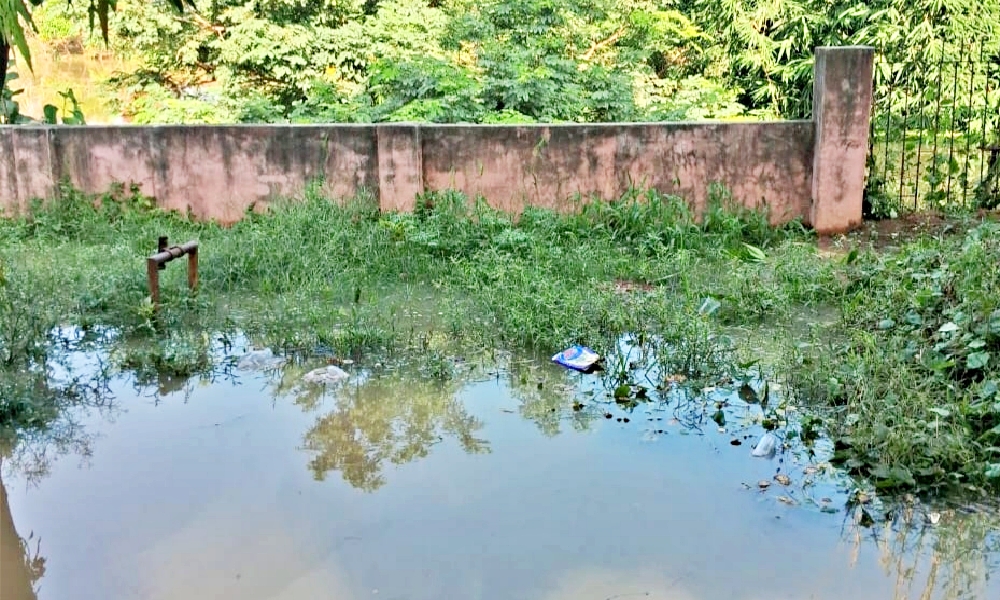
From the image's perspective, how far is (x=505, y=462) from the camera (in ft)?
13.6

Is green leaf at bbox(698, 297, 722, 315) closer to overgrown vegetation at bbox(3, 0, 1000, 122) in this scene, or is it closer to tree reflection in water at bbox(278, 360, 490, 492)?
tree reflection in water at bbox(278, 360, 490, 492)

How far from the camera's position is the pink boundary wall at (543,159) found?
→ 823cm

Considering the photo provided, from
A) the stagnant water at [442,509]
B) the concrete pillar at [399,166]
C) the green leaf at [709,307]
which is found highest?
the concrete pillar at [399,166]

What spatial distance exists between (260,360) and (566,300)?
1.88m

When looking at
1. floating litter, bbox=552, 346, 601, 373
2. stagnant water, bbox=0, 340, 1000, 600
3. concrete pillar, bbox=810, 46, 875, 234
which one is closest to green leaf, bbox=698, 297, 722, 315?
floating litter, bbox=552, 346, 601, 373

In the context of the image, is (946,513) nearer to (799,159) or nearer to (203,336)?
(203,336)

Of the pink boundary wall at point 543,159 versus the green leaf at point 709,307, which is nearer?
the green leaf at point 709,307

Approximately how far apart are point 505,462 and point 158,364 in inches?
84.9

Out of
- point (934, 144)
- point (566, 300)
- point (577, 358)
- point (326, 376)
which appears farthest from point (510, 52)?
point (326, 376)

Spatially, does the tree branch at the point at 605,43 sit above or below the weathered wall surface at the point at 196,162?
above

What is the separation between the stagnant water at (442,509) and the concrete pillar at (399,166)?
142 inches

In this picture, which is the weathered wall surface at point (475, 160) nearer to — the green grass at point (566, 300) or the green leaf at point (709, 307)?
the green grass at point (566, 300)

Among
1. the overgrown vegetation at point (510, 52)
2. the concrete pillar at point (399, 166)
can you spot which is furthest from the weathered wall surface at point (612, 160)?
the overgrown vegetation at point (510, 52)

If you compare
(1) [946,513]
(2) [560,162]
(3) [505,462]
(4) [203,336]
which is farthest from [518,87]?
(1) [946,513]
